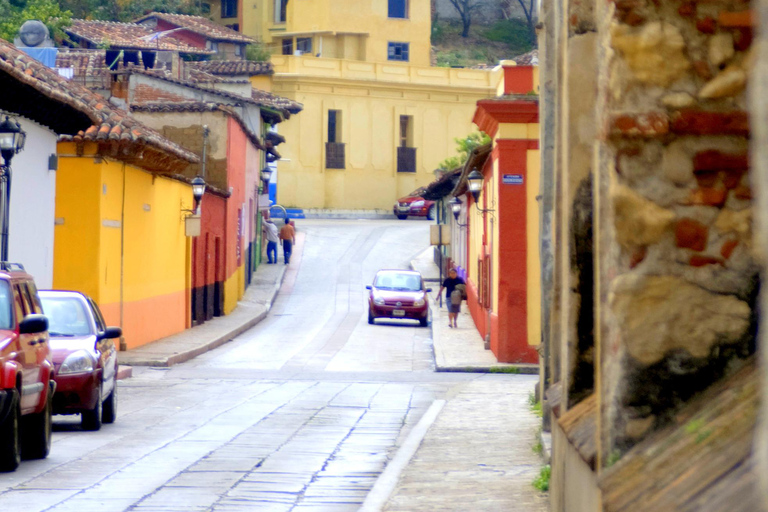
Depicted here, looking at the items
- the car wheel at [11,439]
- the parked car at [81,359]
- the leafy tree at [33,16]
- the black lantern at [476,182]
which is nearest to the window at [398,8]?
the leafy tree at [33,16]

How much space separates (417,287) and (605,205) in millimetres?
31175

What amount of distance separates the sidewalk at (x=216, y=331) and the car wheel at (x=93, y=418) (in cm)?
710

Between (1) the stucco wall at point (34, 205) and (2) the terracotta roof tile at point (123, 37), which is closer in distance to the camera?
(1) the stucco wall at point (34, 205)

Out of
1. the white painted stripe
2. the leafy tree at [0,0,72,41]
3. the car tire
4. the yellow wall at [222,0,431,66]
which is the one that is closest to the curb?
the white painted stripe

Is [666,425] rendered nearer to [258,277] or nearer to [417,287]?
[417,287]

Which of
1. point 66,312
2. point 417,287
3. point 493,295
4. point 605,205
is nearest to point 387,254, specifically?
point 417,287

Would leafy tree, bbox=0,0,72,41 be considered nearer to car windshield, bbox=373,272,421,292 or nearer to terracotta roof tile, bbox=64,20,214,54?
→ terracotta roof tile, bbox=64,20,214,54

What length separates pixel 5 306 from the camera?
1078 centimetres

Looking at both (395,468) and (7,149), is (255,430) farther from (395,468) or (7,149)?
(7,149)

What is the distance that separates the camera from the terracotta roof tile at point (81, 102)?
1823 centimetres

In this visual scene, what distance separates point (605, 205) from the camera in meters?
4.50

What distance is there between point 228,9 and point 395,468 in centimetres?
7434

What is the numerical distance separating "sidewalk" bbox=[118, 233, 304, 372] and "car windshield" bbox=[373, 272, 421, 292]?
3.86 meters

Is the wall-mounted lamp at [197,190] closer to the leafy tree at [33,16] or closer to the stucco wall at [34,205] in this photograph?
the stucco wall at [34,205]
